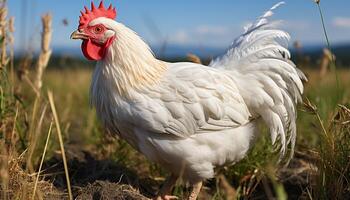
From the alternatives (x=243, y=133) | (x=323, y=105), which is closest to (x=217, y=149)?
(x=243, y=133)

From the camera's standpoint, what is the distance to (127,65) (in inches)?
135

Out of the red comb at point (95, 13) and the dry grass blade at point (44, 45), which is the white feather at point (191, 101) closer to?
the red comb at point (95, 13)

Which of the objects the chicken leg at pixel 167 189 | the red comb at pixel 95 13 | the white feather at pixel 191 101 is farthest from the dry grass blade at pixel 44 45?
the chicken leg at pixel 167 189

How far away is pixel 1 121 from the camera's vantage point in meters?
3.91

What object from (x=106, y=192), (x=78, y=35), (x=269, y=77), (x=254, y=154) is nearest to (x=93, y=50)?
(x=78, y=35)

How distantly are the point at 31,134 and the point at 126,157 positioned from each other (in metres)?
1.02

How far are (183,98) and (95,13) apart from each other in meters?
1.04

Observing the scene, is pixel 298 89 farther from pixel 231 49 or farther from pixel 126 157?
pixel 126 157

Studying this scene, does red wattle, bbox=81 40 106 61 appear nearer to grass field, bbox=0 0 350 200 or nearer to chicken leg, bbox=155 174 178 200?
grass field, bbox=0 0 350 200

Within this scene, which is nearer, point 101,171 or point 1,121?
point 1,121

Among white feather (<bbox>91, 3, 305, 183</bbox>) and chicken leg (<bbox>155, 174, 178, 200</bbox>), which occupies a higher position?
white feather (<bbox>91, 3, 305, 183</bbox>)

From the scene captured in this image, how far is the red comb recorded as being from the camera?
345cm

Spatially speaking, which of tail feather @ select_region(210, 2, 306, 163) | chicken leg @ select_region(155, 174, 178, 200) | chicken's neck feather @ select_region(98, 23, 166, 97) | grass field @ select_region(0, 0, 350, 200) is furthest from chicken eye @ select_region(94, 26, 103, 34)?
chicken leg @ select_region(155, 174, 178, 200)

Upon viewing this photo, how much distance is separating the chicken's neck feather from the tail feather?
77 cm
